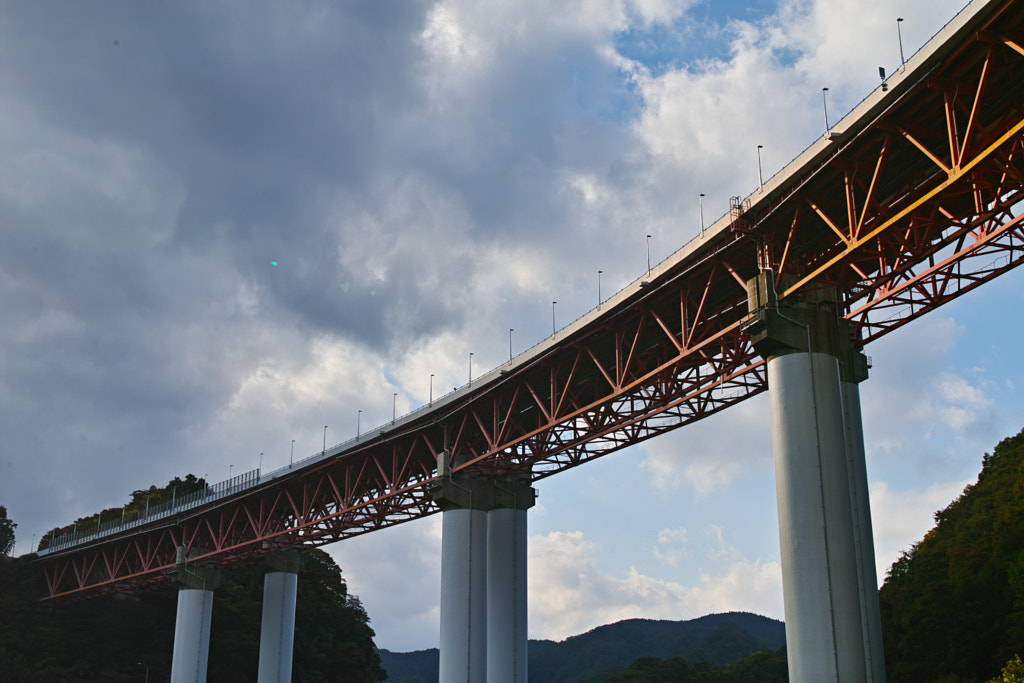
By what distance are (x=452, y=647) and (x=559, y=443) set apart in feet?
44.3

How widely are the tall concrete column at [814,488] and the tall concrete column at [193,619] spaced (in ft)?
207

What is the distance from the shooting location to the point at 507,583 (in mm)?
58719

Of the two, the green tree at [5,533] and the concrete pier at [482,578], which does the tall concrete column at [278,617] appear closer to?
the concrete pier at [482,578]

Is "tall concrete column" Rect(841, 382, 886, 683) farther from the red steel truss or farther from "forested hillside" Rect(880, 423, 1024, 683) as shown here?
"forested hillside" Rect(880, 423, 1024, 683)

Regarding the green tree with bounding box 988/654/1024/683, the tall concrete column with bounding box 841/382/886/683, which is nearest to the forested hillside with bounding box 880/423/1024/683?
the green tree with bounding box 988/654/1024/683

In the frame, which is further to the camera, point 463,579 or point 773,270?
point 463,579

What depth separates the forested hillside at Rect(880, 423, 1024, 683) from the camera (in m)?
57.3

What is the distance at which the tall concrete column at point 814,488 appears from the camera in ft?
103

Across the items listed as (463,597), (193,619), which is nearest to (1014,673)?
(463,597)

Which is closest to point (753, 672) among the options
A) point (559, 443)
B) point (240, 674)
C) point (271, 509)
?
point (240, 674)

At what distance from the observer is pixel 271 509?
7381 cm

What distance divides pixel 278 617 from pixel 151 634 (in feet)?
91.7

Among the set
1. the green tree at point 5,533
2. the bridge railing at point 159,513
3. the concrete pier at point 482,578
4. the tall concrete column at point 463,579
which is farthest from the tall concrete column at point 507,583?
the green tree at point 5,533

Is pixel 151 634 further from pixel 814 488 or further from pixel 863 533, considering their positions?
pixel 814 488
